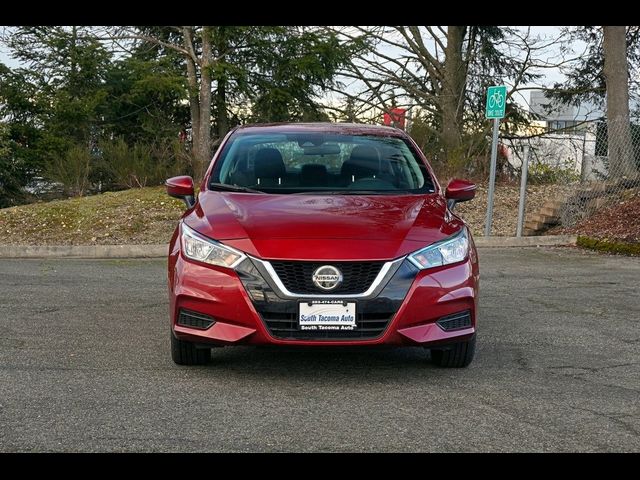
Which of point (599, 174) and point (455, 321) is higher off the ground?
point (599, 174)

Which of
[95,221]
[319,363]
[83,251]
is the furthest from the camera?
[95,221]

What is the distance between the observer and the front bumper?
595 centimetres

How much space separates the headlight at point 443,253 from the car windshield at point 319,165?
2.97 ft

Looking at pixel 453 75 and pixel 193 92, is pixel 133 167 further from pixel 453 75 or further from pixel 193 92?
pixel 453 75

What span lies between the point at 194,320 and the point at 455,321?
1.64 m

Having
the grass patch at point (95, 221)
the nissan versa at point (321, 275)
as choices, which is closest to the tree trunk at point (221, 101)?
the grass patch at point (95, 221)

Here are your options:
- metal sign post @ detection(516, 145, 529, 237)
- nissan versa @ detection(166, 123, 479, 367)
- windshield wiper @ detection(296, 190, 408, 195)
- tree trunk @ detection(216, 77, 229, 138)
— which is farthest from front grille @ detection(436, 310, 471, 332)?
tree trunk @ detection(216, 77, 229, 138)

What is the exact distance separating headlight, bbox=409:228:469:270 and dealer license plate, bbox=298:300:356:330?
0.52 meters

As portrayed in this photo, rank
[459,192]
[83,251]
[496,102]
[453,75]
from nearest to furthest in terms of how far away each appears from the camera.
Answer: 1. [459,192]
2. [83,251]
3. [496,102]
4. [453,75]

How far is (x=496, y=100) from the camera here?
15539 mm

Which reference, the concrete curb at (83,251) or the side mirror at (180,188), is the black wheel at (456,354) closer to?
the side mirror at (180,188)

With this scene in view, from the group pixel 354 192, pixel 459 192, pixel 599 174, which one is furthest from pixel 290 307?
pixel 599 174

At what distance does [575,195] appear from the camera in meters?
17.9
